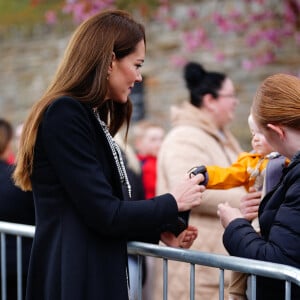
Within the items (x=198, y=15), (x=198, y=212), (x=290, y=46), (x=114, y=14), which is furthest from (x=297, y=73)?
(x=114, y=14)

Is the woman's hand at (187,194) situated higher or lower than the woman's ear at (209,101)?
lower

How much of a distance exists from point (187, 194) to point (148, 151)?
4397 millimetres

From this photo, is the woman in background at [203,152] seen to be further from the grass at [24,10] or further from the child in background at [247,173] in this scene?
the grass at [24,10]

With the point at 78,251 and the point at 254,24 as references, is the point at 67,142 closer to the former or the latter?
the point at 78,251

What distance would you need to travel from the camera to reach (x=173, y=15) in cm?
1077

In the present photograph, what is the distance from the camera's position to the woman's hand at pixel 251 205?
3195mm

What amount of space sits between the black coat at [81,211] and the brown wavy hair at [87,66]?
0.16 ft

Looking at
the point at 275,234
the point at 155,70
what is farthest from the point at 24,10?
the point at 275,234

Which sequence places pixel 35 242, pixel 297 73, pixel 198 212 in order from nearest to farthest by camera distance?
pixel 35 242 < pixel 198 212 < pixel 297 73

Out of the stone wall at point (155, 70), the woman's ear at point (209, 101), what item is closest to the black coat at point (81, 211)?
the woman's ear at point (209, 101)

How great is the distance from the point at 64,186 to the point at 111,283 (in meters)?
0.38

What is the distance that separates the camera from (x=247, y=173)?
3.33m

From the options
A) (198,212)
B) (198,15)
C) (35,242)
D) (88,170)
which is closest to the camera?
(88,170)

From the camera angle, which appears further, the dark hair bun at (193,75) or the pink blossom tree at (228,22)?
the pink blossom tree at (228,22)
